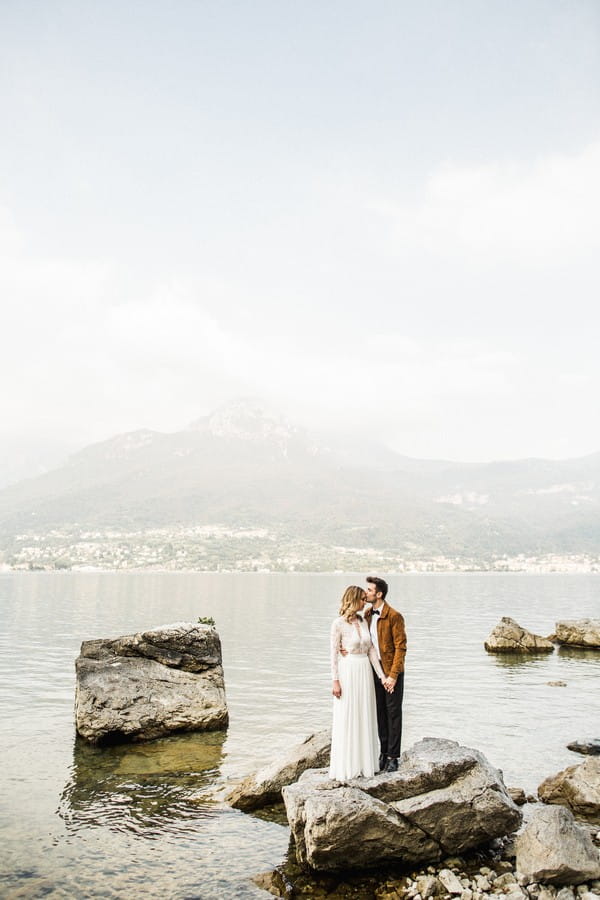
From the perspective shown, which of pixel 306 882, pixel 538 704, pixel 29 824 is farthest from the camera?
pixel 538 704

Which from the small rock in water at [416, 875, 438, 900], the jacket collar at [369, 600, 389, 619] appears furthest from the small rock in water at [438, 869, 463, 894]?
the jacket collar at [369, 600, 389, 619]

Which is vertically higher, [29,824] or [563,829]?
[563,829]

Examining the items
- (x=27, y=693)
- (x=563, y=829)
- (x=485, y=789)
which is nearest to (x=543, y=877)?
(x=563, y=829)

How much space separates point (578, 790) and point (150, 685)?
12.2m

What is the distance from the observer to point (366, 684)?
11.3 m

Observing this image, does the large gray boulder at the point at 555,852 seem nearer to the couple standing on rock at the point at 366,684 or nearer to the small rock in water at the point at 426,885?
the small rock in water at the point at 426,885

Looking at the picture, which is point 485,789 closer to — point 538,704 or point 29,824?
point 29,824

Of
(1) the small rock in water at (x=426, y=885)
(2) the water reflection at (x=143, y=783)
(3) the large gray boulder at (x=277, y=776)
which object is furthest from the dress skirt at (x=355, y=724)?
(2) the water reflection at (x=143, y=783)

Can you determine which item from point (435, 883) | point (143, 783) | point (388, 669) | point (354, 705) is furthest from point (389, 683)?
point (143, 783)

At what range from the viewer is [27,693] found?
26703 millimetres

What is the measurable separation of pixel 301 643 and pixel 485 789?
36.5m

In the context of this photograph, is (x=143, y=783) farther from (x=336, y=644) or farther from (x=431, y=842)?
(x=431, y=842)

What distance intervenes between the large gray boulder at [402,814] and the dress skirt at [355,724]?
0.80 feet

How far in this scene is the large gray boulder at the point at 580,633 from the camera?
146ft
